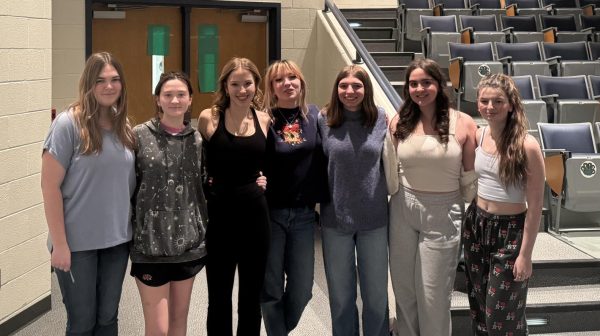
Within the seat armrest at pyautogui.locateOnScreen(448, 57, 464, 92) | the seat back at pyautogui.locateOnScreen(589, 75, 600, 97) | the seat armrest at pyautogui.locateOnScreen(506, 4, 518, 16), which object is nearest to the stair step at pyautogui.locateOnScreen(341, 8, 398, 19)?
the seat armrest at pyautogui.locateOnScreen(506, 4, 518, 16)

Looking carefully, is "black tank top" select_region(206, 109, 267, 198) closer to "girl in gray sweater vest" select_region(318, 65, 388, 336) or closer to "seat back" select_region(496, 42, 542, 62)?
"girl in gray sweater vest" select_region(318, 65, 388, 336)

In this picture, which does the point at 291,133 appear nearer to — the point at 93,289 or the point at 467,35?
the point at 93,289

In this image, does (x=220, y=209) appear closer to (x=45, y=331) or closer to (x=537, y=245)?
(x=45, y=331)

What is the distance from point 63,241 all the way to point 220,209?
24.8 inches

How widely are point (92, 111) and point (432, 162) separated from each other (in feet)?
4.49

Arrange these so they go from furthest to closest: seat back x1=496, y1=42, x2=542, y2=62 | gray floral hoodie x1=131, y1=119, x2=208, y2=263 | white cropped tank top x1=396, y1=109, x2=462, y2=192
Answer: seat back x1=496, y1=42, x2=542, y2=62, white cropped tank top x1=396, y1=109, x2=462, y2=192, gray floral hoodie x1=131, y1=119, x2=208, y2=263

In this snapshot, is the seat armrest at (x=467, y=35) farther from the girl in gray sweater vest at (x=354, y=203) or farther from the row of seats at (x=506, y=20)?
the girl in gray sweater vest at (x=354, y=203)

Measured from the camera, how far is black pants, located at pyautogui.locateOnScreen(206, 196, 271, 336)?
2730mm

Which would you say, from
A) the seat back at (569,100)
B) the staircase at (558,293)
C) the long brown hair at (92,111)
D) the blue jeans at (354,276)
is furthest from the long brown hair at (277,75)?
the seat back at (569,100)

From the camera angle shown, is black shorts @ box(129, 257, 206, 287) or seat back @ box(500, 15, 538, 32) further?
seat back @ box(500, 15, 538, 32)

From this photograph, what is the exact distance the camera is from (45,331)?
3707 mm

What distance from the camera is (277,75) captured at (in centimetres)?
288

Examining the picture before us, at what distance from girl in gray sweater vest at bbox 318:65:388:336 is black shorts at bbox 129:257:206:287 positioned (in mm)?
681

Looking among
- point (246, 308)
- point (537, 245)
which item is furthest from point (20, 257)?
point (537, 245)
